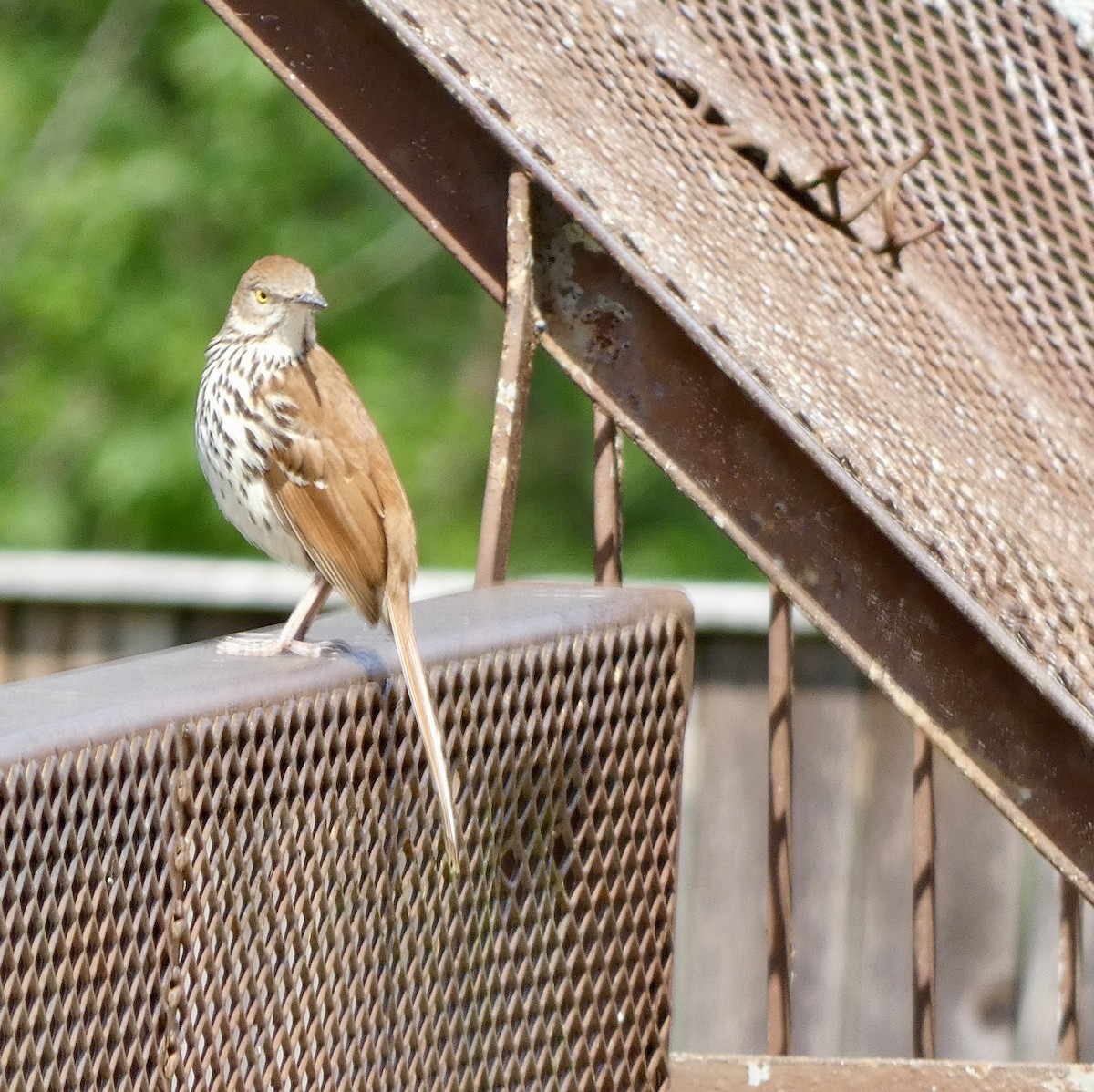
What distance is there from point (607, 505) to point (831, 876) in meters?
3.99

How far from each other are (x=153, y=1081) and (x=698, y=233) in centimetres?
121

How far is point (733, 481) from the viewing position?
7.77 feet

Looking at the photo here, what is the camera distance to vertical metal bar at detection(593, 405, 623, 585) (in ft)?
9.52

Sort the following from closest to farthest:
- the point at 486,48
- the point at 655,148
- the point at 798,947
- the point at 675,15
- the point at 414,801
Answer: the point at 414,801
the point at 486,48
the point at 655,148
the point at 675,15
the point at 798,947

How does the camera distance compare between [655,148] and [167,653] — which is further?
[655,148]

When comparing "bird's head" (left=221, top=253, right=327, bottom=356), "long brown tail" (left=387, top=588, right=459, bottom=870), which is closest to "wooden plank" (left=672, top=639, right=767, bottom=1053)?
"bird's head" (left=221, top=253, right=327, bottom=356)

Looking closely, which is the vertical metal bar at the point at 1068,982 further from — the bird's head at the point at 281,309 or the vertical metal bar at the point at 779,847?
the bird's head at the point at 281,309

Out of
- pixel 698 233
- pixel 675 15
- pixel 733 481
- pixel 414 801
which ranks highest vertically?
pixel 675 15

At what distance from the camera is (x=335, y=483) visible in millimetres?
3320

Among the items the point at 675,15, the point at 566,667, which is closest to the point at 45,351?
the point at 675,15

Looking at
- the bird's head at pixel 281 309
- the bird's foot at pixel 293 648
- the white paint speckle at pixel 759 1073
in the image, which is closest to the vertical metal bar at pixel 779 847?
the white paint speckle at pixel 759 1073

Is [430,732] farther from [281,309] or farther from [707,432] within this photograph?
[281,309]

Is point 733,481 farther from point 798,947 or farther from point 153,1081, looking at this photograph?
point 798,947

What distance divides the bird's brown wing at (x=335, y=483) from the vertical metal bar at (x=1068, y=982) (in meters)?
1.14
